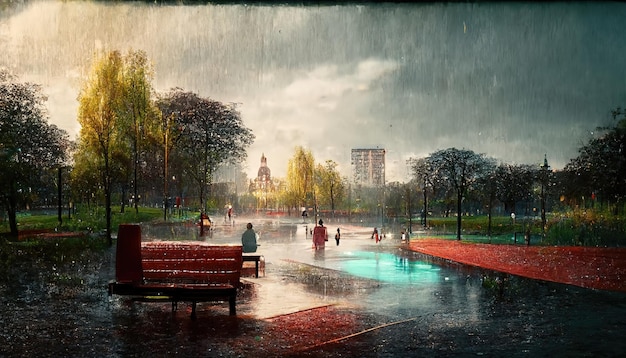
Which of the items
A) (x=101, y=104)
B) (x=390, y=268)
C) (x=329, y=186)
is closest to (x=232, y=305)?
(x=390, y=268)

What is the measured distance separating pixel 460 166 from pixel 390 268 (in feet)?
56.0

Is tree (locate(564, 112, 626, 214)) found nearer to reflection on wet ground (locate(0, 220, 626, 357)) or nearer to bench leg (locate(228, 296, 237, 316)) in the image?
reflection on wet ground (locate(0, 220, 626, 357))

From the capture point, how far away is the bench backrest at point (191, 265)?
20.3 feet

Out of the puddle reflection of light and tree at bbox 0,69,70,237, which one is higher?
tree at bbox 0,69,70,237

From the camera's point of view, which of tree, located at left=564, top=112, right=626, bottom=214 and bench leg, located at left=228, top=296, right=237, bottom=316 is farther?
tree, located at left=564, top=112, right=626, bottom=214

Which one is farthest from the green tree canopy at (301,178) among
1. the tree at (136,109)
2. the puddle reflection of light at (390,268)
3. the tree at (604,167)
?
the puddle reflection of light at (390,268)

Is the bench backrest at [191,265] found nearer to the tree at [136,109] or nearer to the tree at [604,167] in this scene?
the tree at [136,109]

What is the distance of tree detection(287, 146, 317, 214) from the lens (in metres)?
33.9

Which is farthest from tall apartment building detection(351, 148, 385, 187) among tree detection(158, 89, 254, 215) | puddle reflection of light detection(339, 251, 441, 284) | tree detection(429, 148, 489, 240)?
puddle reflection of light detection(339, 251, 441, 284)

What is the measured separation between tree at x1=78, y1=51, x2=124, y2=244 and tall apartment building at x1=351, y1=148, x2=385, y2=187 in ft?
29.7

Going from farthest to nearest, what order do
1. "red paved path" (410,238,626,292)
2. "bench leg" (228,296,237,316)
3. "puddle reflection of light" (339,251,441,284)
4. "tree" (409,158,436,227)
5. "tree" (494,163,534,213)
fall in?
"tree" (494,163,534,213) → "tree" (409,158,436,227) → "red paved path" (410,238,626,292) → "puddle reflection of light" (339,251,441,284) → "bench leg" (228,296,237,316)

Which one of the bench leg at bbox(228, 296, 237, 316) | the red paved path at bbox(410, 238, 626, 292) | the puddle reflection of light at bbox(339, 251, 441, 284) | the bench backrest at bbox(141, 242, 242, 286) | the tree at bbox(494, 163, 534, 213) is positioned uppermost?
the tree at bbox(494, 163, 534, 213)

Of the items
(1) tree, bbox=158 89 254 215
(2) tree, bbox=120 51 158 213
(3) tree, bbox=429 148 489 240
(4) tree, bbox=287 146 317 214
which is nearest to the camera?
(2) tree, bbox=120 51 158 213

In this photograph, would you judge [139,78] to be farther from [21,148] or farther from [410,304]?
[410,304]
